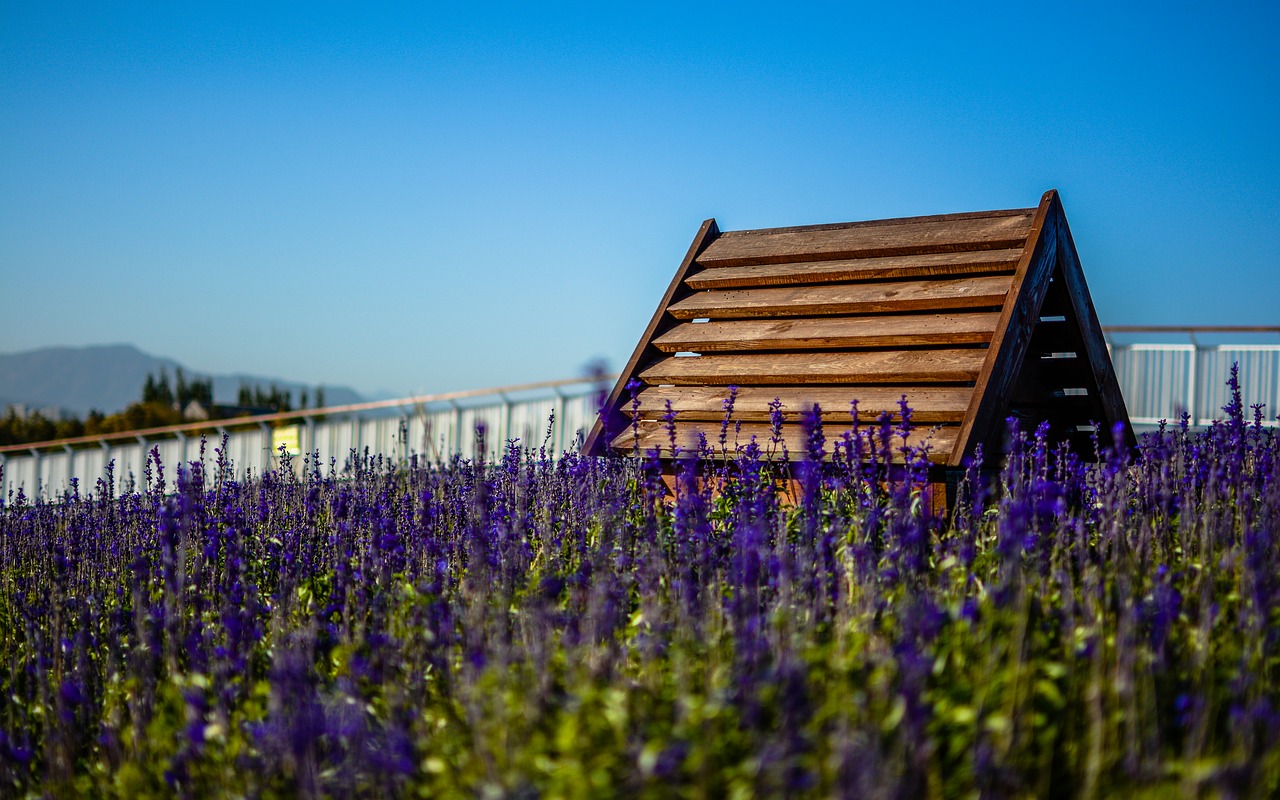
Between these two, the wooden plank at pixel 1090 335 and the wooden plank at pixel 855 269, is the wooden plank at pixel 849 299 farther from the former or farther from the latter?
the wooden plank at pixel 1090 335

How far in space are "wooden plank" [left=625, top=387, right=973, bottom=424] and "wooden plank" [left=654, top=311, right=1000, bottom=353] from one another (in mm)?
285

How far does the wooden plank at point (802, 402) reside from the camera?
17.3ft

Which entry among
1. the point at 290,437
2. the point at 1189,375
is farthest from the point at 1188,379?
the point at 290,437

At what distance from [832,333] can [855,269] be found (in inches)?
20.4

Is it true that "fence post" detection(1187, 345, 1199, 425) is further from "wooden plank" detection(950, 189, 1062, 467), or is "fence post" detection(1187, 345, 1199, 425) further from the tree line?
the tree line

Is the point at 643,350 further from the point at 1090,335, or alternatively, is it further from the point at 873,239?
the point at 1090,335

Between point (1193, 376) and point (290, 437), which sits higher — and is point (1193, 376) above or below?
above

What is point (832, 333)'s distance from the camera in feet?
19.6

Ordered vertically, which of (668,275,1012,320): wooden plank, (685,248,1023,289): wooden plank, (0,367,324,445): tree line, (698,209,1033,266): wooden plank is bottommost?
(0,367,324,445): tree line

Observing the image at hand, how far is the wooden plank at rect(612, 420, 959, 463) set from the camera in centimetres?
505

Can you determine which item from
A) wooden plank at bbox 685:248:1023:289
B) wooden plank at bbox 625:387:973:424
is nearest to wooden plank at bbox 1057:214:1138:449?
wooden plank at bbox 685:248:1023:289

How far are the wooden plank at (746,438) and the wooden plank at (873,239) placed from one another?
1336mm

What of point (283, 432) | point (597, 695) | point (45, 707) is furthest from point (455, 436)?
point (597, 695)

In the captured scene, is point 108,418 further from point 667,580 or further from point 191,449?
point 667,580
